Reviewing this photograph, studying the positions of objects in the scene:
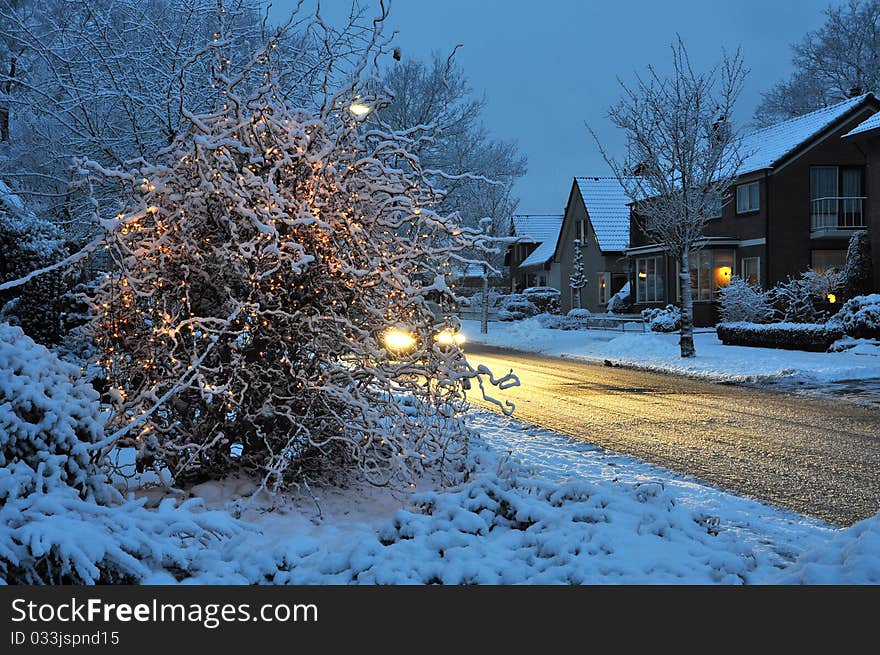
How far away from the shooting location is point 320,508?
5.25 metres

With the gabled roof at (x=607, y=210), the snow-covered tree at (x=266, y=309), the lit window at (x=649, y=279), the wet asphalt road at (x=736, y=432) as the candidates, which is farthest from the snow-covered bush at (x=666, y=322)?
the snow-covered tree at (x=266, y=309)

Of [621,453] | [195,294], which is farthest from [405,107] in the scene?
[195,294]

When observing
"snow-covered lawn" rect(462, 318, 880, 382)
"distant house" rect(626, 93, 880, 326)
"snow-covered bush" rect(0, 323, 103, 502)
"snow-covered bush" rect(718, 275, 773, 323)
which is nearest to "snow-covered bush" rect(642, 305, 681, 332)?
"snow-covered lawn" rect(462, 318, 880, 382)

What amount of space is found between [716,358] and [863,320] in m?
3.51

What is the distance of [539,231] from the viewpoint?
60844 millimetres

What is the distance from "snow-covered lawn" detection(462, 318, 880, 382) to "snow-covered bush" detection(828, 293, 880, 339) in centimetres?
108

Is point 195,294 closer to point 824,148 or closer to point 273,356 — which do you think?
point 273,356

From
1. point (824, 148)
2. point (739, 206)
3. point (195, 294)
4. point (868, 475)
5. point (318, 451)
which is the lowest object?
point (868, 475)

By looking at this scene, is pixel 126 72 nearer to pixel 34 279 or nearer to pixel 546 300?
pixel 34 279

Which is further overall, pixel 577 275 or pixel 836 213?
pixel 577 275

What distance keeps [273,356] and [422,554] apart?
184 cm

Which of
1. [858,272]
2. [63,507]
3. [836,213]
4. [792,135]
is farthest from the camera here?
[792,135]

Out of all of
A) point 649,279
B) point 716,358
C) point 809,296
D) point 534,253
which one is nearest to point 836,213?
point 809,296
